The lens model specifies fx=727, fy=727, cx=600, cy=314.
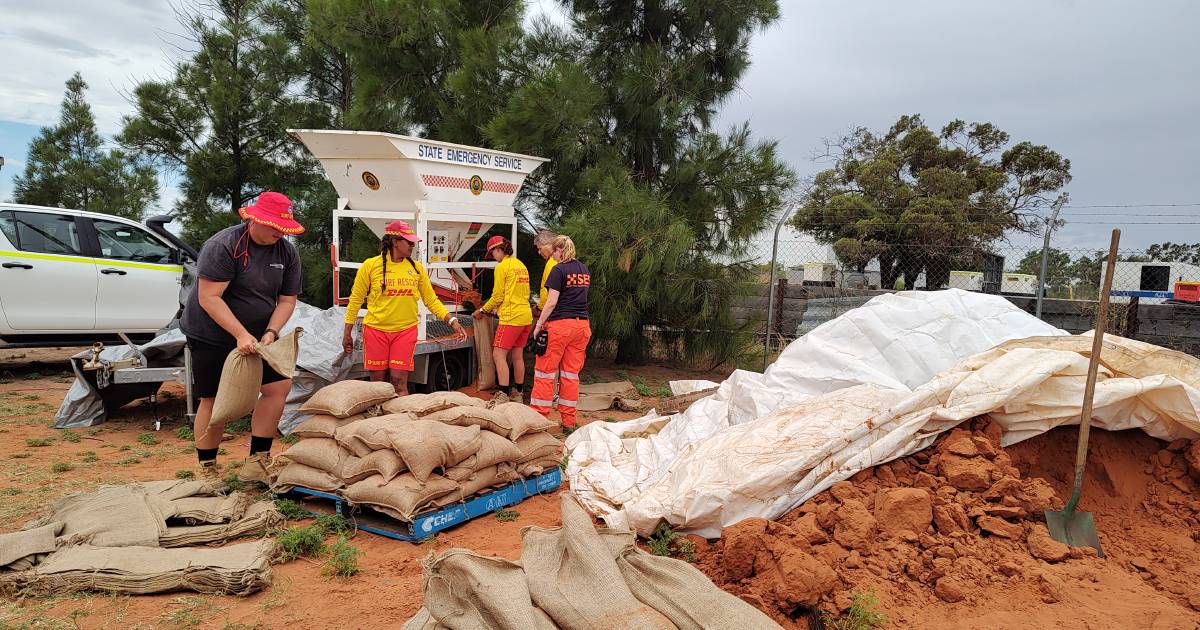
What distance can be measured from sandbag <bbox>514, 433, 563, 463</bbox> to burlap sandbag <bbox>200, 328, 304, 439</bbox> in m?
1.51

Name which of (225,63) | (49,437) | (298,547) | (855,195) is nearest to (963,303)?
(298,547)

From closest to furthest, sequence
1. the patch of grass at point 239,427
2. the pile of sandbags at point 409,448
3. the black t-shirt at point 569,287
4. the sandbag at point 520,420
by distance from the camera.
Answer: the pile of sandbags at point 409,448 < the sandbag at point 520,420 < the patch of grass at point 239,427 < the black t-shirt at point 569,287

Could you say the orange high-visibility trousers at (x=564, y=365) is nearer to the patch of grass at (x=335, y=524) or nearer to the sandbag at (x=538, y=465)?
the sandbag at (x=538, y=465)

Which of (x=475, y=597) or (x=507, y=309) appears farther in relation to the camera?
→ (x=507, y=309)

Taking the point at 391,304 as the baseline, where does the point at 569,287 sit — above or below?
above

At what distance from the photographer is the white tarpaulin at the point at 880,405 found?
387 cm

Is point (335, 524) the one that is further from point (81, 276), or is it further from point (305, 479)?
point (81, 276)

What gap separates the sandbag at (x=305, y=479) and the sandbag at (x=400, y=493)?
167mm

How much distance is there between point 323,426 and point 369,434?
0.49m

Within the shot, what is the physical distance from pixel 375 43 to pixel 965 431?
809 cm

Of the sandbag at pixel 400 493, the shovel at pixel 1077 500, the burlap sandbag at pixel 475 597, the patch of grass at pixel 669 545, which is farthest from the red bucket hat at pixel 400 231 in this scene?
the shovel at pixel 1077 500

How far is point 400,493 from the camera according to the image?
12.7 ft

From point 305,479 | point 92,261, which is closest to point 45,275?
point 92,261

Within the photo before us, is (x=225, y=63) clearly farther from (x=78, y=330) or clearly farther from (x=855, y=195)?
(x=855, y=195)
